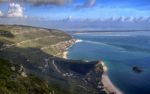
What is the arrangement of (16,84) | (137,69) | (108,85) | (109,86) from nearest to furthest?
1. (16,84)
2. (109,86)
3. (108,85)
4. (137,69)

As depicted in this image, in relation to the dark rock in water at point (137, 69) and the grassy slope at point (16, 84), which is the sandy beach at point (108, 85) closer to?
the dark rock in water at point (137, 69)

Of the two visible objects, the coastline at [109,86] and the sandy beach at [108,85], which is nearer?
the coastline at [109,86]

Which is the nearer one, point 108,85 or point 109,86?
point 109,86

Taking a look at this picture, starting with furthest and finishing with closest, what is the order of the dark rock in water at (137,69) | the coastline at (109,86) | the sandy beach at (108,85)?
the dark rock in water at (137,69), the sandy beach at (108,85), the coastline at (109,86)

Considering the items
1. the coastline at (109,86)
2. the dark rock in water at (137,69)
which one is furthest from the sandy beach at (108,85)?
the dark rock in water at (137,69)

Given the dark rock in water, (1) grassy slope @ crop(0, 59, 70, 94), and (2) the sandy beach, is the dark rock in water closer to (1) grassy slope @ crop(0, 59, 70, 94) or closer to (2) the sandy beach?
(2) the sandy beach

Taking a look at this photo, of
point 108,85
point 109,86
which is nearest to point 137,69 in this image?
point 108,85

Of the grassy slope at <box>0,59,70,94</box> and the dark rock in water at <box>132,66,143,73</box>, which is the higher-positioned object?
the grassy slope at <box>0,59,70,94</box>

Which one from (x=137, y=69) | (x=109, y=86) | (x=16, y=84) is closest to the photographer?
(x=16, y=84)

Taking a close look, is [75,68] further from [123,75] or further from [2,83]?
[2,83]

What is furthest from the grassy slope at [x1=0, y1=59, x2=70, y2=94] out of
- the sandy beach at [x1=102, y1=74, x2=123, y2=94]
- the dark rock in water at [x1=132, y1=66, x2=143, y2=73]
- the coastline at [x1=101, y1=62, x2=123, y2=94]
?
the dark rock in water at [x1=132, y1=66, x2=143, y2=73]

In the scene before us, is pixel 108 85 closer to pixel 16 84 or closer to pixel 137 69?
pixel 137 69
